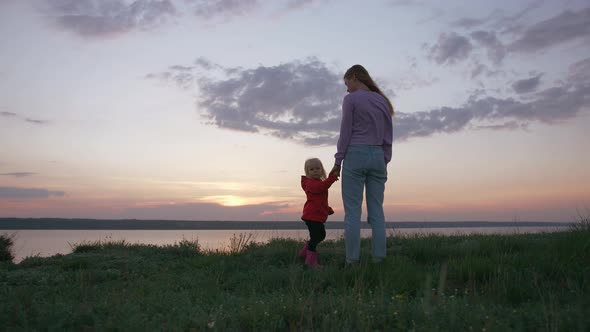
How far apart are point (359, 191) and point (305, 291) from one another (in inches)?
66.5

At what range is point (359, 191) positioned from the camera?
19.8 ft

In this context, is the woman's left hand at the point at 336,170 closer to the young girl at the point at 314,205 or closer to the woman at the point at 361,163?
the woman at the point at 361,163

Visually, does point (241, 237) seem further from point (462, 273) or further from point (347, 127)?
point (462, 273)

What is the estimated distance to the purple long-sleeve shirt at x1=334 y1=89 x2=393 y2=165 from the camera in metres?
6.04

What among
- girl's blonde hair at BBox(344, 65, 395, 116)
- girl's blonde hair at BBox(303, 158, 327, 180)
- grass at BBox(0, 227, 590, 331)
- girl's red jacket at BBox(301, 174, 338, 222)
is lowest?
grass at BBox(0, 227, 590, 331)

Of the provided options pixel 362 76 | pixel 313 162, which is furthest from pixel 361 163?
pixel 362 76

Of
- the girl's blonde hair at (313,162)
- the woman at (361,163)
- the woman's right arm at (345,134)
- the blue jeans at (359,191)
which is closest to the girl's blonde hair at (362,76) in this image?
the woman at (361,163)

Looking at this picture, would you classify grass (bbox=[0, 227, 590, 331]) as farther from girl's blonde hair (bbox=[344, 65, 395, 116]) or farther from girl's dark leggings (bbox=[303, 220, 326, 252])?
girl's blonde hair (bbox=[344, 65, 395, 116])

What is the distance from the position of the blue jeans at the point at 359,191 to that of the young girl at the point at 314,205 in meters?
0.67

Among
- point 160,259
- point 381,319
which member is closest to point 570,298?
point 381,319

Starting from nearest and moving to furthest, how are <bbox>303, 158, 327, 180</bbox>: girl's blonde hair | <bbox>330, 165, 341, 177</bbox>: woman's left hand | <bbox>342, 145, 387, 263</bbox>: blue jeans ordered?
1. <bbox>342, 145, 387, 263</bbox>: blue jeans
2. <bbox>330, 165, 341, 177</bbox>: woman's left hand
3. <bbox>303, 158, 327, 180</bbox>: girl's blonde hair

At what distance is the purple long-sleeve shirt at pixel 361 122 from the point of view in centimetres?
604

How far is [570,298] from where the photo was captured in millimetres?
4227

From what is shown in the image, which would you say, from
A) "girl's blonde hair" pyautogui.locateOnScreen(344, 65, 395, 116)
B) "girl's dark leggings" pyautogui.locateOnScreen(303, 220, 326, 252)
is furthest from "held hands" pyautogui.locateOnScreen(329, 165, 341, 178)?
"girl's blonde hair" pyautogui.locateOnScreen(344, 65, 395, 116)
